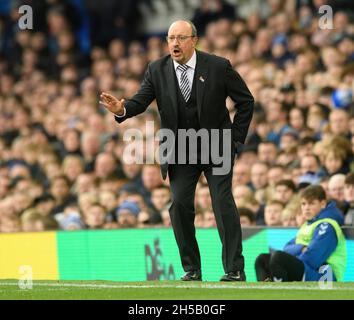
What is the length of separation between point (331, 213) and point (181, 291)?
2.97m

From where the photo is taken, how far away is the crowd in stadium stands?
15.4m

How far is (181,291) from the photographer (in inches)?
400

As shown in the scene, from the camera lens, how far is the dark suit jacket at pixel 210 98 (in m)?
11.2

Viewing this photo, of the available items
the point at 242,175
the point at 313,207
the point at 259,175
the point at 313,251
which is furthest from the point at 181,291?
the point at 242,175

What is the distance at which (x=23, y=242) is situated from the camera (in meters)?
16.2

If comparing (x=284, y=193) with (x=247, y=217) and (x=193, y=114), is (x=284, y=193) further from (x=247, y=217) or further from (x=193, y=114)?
(x=193, y=114)

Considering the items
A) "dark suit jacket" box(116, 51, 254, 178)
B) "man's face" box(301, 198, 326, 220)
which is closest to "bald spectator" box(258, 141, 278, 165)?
"man's face" box(301, 198, 326, 220)

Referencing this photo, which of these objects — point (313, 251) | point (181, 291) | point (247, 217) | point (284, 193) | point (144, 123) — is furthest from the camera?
point (144, 123)

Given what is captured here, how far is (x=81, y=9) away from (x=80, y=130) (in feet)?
21.1

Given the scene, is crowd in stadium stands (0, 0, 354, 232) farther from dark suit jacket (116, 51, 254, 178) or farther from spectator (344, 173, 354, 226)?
dark suit jacket (116, 51, 254, 178)

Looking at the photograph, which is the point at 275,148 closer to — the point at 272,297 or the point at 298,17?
the point at 298,17

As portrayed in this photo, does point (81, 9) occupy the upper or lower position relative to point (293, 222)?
upper
